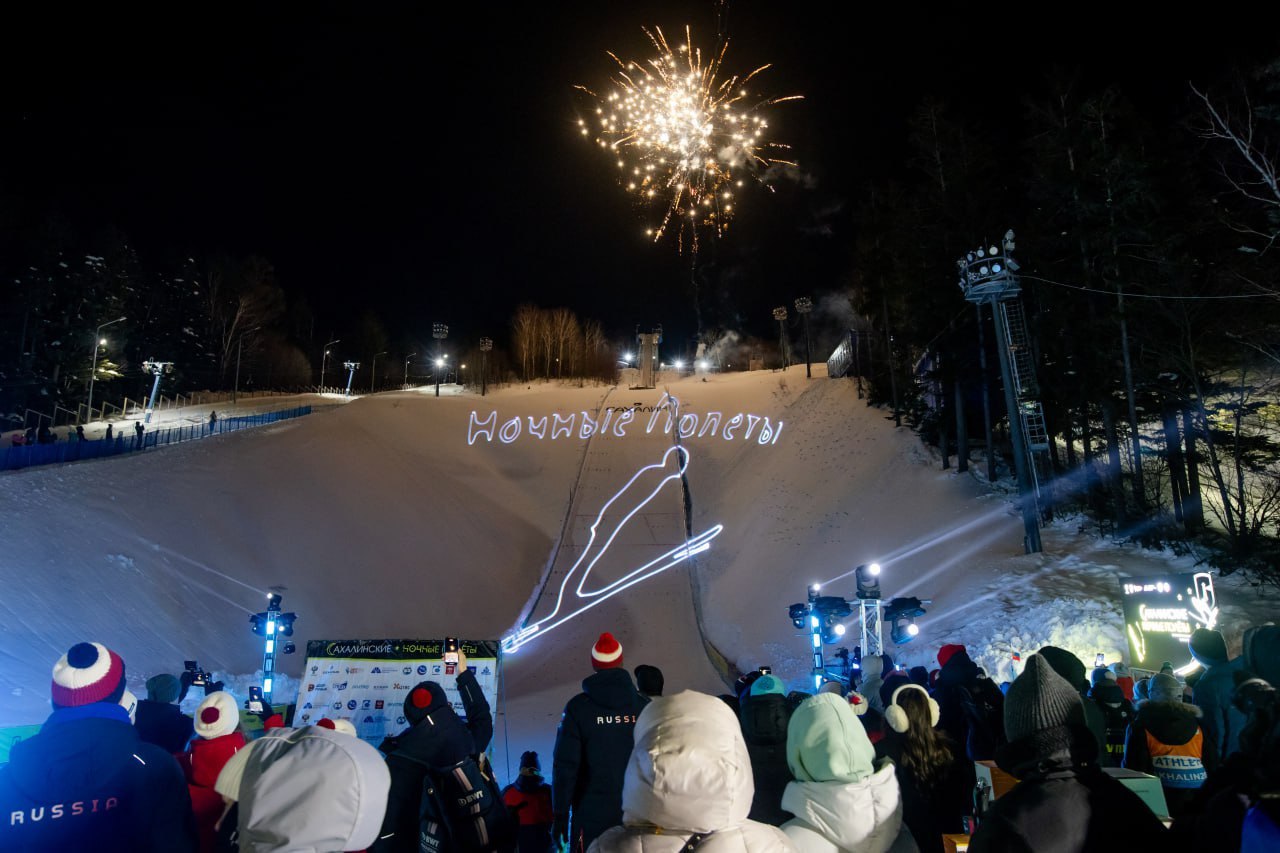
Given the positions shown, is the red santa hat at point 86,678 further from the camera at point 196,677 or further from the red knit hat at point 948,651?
the camera at point 196,677

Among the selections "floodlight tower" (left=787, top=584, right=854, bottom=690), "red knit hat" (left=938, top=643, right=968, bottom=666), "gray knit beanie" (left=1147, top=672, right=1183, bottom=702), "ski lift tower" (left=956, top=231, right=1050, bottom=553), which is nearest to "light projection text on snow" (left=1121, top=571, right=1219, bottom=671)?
"floodlight tower" (left=787, top=584, right=854, bottom=690)

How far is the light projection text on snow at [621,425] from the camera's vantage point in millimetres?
33812

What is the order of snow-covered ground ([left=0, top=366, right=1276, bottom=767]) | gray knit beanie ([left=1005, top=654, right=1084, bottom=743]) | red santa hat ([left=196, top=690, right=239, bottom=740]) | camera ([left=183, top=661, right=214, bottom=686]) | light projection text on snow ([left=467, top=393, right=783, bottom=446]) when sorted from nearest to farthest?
gray knit beanie ([left=1005, top=654, right=1084, bottom=743]), red santa hat ([left=196, top=690, right=239, bottom=740]), camera ([left=183, top=661, right=214, bottom=686]), snow-covered ground ([left=0, top=366, right=1276, bottom=767]), light projection text on snow ([left=467, top=393, right=783, bottom=446])

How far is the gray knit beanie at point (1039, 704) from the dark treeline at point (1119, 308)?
15.4 metres

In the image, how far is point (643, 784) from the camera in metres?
1.94

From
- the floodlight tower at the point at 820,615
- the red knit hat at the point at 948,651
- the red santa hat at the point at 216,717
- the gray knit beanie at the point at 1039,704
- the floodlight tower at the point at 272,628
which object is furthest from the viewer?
the floodlight tower at the point at 820,615

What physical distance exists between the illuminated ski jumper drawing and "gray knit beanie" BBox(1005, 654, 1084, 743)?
16.2m

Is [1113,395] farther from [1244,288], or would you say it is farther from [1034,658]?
[1034,658]

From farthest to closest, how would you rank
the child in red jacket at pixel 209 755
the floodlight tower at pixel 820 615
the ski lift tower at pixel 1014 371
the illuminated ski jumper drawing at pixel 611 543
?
the illuminated ski jumper drawing at pixel 611 543
the ski lift tower at pixel 1014 371
the floodlight tower at pixel 820 615
the child in red jacket at pixel 209 755

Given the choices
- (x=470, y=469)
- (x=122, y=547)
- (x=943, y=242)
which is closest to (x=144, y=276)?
(x=470, y=469)

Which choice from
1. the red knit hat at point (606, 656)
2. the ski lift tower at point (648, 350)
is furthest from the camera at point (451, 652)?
the ski lift tower at point (648, 350)

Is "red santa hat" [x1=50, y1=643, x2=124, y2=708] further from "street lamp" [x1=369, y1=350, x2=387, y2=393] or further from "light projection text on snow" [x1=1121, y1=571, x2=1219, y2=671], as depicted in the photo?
"street lamp" [x1=369, y1=350, x2=387, y2=393]

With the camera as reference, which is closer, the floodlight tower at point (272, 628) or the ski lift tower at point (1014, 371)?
the floodlight tower at point (272, 628)

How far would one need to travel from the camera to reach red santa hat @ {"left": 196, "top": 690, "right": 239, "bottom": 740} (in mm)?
4035
